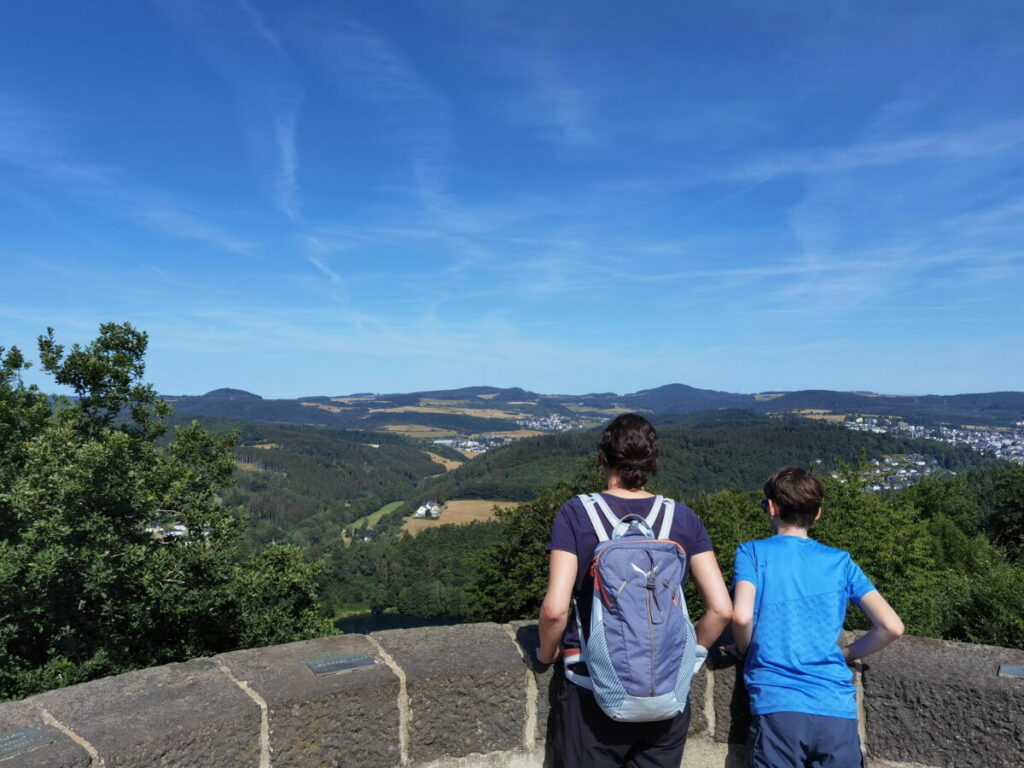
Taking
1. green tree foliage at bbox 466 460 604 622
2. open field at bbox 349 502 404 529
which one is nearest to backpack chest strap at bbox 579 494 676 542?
green tree foliage at bbox 466 460 604 622

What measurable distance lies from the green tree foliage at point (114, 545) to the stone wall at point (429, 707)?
763 centimetres

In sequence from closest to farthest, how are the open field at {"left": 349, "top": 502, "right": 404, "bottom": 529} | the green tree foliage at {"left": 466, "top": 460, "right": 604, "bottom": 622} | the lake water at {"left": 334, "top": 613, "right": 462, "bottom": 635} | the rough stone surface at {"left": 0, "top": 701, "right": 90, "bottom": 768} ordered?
the rough stone surface at {"left": 0, "top": 701, "right": 90, "bottom": 768}, the green tree foliage at {"left": 466, "top": 460, "right": 604, "bottom": 622}, the lake water at {"left": 334, "top": 613, "right": 462, "bottom": 635}, the open field at {"left": 349, "top": 502, "right": 404, "bottom": 529}

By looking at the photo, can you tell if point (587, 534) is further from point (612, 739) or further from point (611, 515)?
point (612, 739)

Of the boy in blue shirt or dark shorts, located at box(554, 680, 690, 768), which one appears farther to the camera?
the boy in blue shirt

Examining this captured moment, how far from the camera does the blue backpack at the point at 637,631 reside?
6.66 feet

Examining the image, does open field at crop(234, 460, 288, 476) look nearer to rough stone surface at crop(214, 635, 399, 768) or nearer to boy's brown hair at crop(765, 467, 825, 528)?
rough stone surface at crop(214, 635, 399, 768)

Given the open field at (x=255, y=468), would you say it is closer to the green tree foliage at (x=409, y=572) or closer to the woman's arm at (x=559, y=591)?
the green tree foliage at (x=409, y=572)

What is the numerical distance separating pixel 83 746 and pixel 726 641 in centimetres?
238

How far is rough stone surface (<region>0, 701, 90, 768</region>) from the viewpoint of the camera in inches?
77.0

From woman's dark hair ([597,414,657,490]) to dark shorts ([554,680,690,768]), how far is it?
Result: 721mm

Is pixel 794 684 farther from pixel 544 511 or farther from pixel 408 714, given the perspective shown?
pixel 544 511

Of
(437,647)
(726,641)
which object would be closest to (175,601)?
(437,647)

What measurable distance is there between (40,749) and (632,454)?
2.09 metres

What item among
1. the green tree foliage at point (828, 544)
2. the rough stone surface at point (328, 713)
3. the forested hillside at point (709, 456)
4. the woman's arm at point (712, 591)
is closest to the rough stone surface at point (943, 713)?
the woman's arm at point (712, 591)
